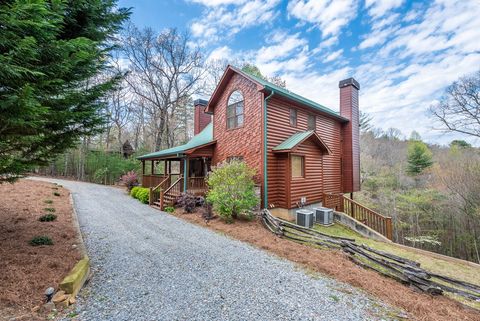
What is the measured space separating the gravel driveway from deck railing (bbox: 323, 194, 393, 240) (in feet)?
24.4

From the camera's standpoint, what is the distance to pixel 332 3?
385 inches

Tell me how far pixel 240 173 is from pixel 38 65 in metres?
6.68

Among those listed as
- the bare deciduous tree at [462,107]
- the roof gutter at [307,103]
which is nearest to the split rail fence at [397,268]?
the roof gutter at [307,103]

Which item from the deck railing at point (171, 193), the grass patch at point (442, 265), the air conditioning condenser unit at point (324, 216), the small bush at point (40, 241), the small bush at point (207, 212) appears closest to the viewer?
the small bush at point (40, 241)

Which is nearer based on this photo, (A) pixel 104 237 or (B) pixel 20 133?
(B) pixel 20 133

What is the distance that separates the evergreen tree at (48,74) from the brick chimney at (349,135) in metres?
13.7

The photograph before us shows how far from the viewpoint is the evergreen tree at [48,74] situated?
2641 mm

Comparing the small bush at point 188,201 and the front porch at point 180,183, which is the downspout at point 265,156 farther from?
the front porch at point 180,183

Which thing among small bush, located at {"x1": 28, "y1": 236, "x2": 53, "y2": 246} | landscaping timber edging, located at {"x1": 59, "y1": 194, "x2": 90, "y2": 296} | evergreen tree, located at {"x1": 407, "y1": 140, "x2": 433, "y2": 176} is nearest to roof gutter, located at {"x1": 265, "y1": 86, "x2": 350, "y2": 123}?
landscaping timber edging, located at {"x1": 59, "y1": 194, "x2": 90, "y2": 296}

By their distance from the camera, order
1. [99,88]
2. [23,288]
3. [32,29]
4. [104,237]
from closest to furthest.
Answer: [32,29], [23,288], [99,88], [104,237]

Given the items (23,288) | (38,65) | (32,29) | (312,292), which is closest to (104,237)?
(23,288)

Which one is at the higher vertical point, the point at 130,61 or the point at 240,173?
the point at 130,61

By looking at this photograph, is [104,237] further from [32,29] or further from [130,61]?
[130,61]

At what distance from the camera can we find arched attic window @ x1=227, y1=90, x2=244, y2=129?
10.8 meters
